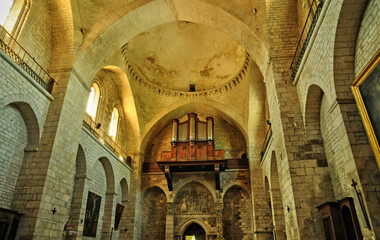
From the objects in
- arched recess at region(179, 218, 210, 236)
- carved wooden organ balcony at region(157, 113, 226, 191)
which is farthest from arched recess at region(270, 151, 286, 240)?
arched recess at region(179, 218, 210, 236)

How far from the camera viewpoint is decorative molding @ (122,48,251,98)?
1434 centimetres

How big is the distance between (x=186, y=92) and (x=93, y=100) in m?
6.04

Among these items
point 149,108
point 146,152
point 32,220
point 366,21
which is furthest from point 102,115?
point 366,21

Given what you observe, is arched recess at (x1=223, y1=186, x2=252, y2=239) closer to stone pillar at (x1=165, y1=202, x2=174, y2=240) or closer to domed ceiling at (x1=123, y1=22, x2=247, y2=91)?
stone pillar at (x1=165, y1=202, x2=174, y2=240)

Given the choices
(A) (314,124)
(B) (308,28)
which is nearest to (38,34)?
(B) (308,28)

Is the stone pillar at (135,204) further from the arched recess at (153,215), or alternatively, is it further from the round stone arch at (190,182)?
the round stone arch at (190,182)

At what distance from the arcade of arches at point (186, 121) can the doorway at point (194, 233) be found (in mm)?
56

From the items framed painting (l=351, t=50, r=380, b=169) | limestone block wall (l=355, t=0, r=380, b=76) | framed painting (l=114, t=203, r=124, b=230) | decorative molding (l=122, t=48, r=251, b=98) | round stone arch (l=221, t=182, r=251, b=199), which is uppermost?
decorative molding (l=122, t=48, r=251, b=98)

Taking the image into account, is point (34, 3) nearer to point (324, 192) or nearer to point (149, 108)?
point (149, 108)

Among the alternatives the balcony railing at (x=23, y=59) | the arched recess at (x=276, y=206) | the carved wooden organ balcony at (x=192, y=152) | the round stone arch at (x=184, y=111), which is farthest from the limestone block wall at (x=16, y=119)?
the arched recess at (x=276, y=206)

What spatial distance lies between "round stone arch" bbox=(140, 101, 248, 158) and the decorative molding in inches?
16.0

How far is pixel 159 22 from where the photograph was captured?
11.3 m

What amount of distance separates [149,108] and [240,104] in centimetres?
547

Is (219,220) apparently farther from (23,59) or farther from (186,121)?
(23,59)
